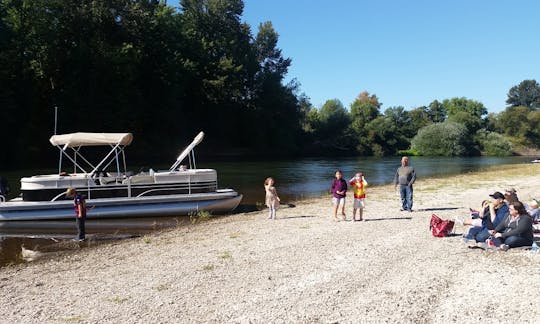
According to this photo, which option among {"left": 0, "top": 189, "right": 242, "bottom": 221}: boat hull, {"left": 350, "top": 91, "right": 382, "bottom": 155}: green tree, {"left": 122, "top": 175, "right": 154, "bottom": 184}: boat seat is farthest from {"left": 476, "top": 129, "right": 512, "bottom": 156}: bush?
{"left": 122, "top": 175, "right": 154, "bottom": 184}: boat seat

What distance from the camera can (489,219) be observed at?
36.1 feet

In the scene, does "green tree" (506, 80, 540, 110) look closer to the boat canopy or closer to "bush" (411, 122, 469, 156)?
"bush" (411, 122, 469, 156)

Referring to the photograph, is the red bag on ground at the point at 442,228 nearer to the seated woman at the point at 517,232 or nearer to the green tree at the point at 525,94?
the seated woman at the point at 517,232

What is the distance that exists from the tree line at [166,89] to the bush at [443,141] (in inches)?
12.7

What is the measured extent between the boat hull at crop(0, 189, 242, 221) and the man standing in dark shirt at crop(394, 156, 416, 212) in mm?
6760

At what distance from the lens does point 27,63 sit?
1950 inches

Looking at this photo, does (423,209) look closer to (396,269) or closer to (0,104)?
(396,269)

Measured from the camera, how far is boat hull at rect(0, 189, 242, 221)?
16.4 metres

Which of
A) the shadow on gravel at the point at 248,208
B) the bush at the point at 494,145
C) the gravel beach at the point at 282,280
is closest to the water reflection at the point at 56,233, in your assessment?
the gravel beach at the point at 282,280

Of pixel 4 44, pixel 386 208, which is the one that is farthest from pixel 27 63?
pixel 386 208

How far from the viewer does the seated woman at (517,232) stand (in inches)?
389

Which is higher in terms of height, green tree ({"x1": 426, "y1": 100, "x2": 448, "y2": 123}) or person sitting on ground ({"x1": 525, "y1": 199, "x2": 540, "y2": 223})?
green tree ({"x1": 426, "y1": 100, "x2": 448, "y2": 123})

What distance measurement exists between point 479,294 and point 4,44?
53.5 metres

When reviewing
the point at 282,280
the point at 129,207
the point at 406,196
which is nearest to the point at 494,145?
the point at 406,196
